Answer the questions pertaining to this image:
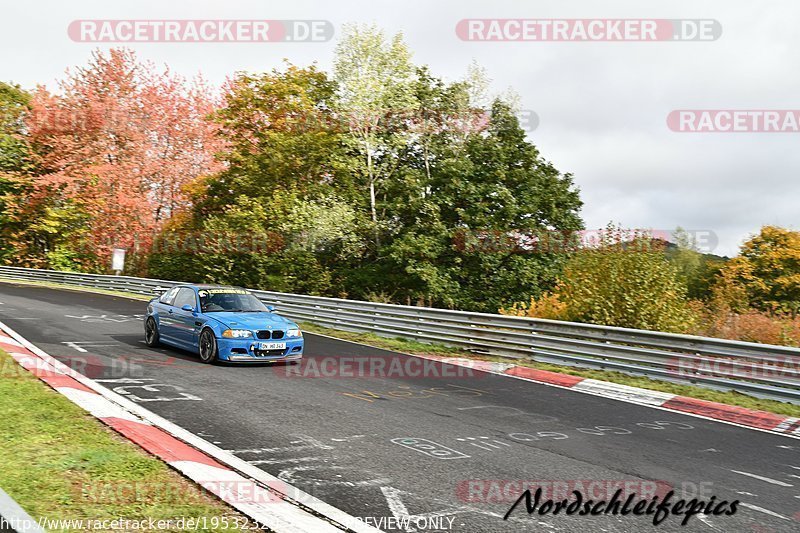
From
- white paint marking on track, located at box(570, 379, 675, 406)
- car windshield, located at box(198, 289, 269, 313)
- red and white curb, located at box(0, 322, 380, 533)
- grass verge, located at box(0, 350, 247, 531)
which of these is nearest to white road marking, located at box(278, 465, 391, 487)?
red and white curb, located at box(0, 322, 380, 533)

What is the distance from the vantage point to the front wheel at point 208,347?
1233 centimetres

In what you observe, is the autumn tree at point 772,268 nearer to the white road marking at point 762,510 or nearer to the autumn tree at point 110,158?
the autumn tree at point 110,158

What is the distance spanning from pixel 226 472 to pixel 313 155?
31701 mm

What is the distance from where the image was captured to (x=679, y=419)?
374 inches

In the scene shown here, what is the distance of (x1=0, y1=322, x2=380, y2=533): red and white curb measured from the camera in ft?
15.7

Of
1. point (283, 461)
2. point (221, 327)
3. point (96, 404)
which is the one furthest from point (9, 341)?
point (283, 461)

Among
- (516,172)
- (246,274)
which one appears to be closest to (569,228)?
(516,172)

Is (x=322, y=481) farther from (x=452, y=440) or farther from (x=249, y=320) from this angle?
(x=249, y=320)

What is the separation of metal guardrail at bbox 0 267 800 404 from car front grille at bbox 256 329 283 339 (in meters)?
5.06

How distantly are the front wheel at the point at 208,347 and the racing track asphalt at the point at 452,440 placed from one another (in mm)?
299

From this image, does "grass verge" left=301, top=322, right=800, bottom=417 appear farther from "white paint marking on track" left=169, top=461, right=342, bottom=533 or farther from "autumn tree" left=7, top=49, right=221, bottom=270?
"autumn tree" left=7, top=49, right=221, bottom=270

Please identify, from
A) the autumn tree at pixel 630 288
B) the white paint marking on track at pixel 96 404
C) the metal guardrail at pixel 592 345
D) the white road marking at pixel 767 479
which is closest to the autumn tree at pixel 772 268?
the autumn tree at pixel 630 288

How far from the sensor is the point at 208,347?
41.0 feet

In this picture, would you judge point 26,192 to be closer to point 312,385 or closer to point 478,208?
point 478,208
